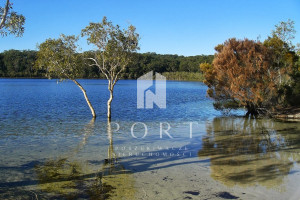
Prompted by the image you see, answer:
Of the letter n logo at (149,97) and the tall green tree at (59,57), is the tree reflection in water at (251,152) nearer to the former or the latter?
the tall green tree at (59,57)

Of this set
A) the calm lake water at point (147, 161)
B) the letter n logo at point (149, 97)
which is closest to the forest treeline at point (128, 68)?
the letter n logo at point (149, 97)

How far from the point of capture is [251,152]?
41.5 ft

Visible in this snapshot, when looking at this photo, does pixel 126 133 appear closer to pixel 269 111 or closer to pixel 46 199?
pixel 46 199

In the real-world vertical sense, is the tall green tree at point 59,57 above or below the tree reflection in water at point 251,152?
above

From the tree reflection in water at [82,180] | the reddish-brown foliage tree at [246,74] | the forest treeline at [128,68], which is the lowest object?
the tree reflection in water at [82,180]

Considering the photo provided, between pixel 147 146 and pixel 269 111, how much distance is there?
13.5 m

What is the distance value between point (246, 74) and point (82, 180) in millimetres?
17292

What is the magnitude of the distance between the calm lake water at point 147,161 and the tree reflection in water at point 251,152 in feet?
0.11

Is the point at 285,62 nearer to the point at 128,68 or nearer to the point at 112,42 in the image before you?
the point at 112,42

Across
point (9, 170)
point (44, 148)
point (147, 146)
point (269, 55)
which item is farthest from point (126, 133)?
point (269, 55)

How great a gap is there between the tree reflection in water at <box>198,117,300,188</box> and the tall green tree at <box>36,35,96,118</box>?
36.0 feet

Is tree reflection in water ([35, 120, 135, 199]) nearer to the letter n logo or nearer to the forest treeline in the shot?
the letter n logo

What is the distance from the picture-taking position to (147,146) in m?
13.6

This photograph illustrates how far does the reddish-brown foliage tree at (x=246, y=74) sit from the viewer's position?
72.9 feet
